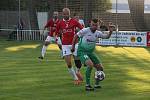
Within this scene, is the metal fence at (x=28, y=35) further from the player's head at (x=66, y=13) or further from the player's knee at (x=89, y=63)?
the player's knee at (x=89, y=63)

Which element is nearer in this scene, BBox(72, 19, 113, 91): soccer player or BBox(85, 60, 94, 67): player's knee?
BBox(85, 60, 94, 67): player's knee

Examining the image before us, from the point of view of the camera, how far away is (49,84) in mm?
14562

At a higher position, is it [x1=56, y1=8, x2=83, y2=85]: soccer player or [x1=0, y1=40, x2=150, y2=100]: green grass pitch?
[x1=56, y1=8, x2=83, y2=85]: soccer player

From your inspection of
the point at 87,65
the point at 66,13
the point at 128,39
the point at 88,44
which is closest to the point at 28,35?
the point at 128,39

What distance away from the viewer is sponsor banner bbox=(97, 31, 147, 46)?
108ft

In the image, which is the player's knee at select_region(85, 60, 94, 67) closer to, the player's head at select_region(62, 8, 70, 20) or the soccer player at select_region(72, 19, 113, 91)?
the soccer player at select_region(72, 19, 113, 91)

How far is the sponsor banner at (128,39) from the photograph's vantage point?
108 feet

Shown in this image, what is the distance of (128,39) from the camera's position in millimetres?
33562

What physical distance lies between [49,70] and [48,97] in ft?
20.6

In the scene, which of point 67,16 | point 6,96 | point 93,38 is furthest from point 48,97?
point 67,16

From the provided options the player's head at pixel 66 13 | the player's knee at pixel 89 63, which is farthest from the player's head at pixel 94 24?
the player's head at pixel 66 13

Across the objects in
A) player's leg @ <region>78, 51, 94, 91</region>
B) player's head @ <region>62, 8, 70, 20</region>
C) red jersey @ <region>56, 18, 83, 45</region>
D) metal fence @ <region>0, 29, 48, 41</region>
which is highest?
player's head @ <region>62, 8, 70, 20</region>

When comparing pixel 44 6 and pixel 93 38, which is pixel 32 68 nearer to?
pixel 93 38

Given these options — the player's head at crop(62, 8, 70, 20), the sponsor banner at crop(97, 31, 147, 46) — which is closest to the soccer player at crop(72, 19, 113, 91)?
the player's head at crop(62, 8, 70, 20)
